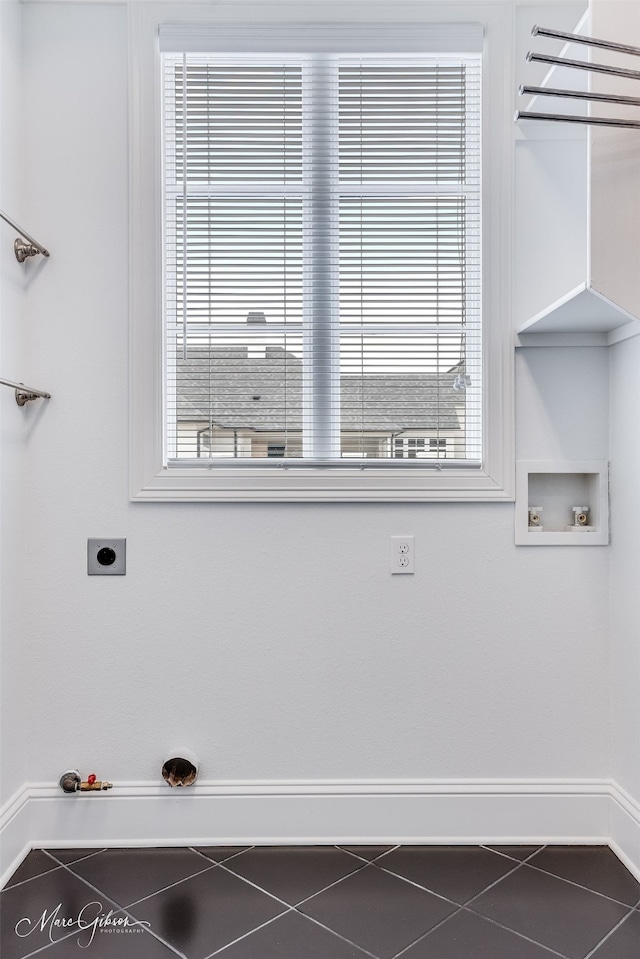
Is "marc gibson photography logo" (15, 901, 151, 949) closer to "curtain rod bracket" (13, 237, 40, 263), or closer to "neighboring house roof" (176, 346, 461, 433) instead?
"neighboring house roof" (176, 346, 461, 433)

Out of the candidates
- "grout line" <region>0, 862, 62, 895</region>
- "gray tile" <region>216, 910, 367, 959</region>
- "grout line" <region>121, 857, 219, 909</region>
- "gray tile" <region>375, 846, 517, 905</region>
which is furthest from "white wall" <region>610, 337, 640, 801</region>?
"grout line" <region>0, 862, 62, 895</region>

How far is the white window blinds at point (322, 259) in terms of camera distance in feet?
5.87

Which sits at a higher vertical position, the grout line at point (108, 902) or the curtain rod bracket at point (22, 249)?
the curtain rod bracket at point (22, 249)

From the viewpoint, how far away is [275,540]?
177 centimetres

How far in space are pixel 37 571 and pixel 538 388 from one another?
1486 mm

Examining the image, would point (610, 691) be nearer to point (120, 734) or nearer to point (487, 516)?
point (487, 516)

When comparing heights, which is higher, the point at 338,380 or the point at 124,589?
the point at 338,380

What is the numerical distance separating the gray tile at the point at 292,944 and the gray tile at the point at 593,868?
1.94 ft

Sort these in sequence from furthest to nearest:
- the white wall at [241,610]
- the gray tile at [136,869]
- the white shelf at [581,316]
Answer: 1. the white wall at [241,610]
2. the gray tile at [136,869]
3. the white shelf at [581,316]

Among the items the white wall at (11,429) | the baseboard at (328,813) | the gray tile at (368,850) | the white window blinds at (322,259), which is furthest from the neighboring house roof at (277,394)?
the gray tile at (368,850)

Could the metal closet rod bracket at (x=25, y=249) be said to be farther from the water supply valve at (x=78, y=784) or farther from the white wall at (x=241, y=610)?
the water supply valve at (x=78, y=784)

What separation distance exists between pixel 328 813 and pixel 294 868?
17 cm

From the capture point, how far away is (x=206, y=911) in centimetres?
145

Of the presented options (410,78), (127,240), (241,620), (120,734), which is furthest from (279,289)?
(120,734)
